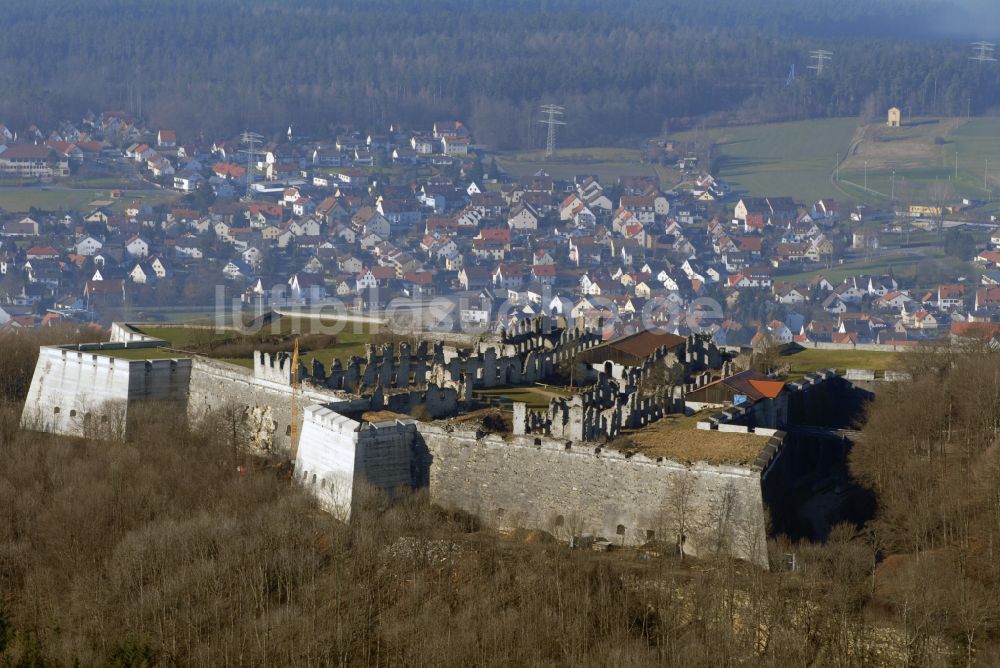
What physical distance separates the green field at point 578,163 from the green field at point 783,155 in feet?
15.9

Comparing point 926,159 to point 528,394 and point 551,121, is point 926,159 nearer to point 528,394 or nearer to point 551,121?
point 551,121

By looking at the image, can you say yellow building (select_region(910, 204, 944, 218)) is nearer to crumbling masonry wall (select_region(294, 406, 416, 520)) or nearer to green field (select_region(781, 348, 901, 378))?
green field (select_region(781, 348, 901, 378))

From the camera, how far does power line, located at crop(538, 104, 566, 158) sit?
379 feet

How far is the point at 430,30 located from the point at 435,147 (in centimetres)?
4053

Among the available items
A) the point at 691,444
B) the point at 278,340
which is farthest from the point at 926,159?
the point at 691,444

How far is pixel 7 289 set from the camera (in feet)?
256

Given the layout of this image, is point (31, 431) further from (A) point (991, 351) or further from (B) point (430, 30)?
(B) point (430, 30)

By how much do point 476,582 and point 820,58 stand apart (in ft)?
369

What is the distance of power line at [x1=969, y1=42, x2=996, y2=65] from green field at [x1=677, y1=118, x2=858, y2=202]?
56.5ft

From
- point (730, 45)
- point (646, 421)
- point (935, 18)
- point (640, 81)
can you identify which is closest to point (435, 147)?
point (640, 81)

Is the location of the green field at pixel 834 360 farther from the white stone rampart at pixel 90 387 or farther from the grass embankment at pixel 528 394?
the white stone rampart at pixel 90 387

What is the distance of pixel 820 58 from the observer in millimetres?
131250

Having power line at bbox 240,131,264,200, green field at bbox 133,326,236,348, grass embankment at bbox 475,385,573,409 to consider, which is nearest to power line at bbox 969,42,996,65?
power line at bbox 240,131,264,200

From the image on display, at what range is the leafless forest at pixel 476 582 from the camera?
21.4 metres
